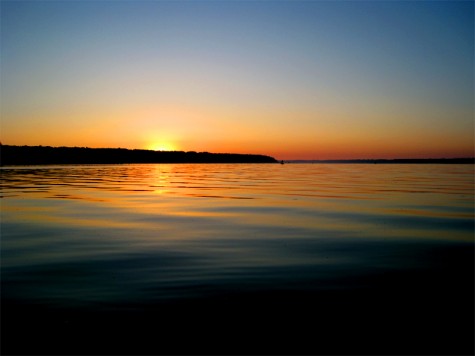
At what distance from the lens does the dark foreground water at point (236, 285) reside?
6.88m

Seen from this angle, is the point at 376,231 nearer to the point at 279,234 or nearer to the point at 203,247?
the point at 279,234

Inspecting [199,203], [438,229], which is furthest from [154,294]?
[199,203]

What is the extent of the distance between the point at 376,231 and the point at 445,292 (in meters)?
8.01

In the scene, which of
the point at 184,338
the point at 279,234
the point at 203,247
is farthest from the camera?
the point at 279,234

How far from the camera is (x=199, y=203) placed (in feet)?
89.6

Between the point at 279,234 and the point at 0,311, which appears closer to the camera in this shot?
the point at 0,311

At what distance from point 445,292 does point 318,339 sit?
3978 mm

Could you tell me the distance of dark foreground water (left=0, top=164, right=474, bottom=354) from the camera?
6879 mm

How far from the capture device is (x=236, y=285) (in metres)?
9.75

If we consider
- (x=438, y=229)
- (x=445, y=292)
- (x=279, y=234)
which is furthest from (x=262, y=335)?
(x=438, y=229)

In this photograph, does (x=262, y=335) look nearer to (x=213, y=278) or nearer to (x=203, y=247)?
(x=213, y=278)

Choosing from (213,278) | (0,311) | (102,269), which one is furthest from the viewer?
(102,269)

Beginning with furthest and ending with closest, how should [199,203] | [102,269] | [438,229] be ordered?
[199,203] < [438,229] < [102,269]

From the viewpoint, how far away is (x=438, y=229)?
1778cm
